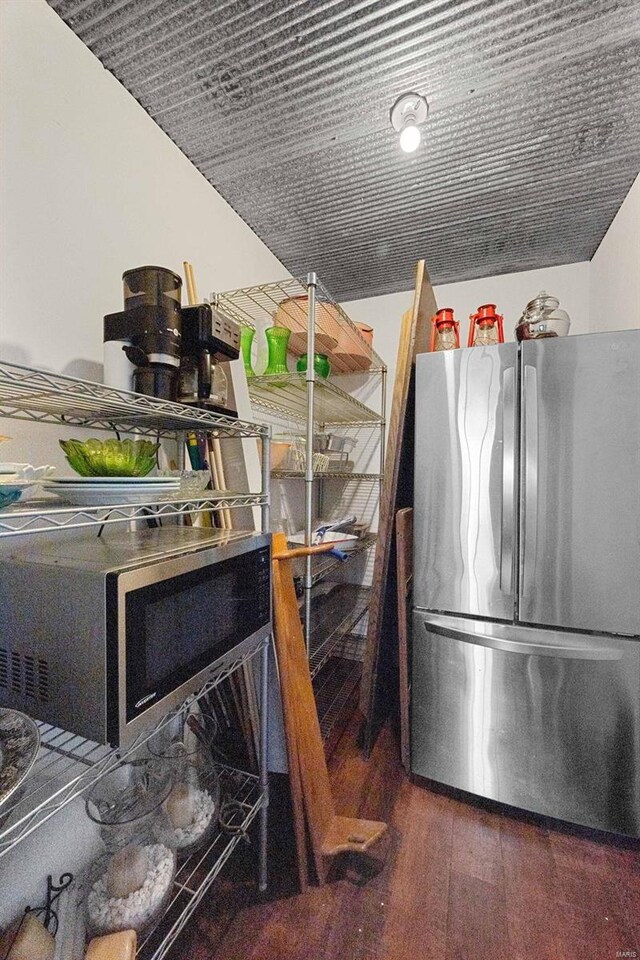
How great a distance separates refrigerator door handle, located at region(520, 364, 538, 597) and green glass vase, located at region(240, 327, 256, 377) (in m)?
1.08

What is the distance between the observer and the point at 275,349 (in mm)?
1631

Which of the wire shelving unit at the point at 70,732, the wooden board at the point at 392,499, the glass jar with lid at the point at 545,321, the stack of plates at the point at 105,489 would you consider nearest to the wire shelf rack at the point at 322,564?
the wooden board at the point at 392,499

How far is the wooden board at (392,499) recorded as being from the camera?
154 centimetres

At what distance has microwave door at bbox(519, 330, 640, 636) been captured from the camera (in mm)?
1199

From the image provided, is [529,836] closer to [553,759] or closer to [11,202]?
[553,759]

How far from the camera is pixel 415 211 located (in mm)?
1749

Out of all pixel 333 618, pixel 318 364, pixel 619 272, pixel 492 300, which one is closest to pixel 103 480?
pixel 318 364

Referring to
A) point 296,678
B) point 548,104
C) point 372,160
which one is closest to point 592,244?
point 548,104

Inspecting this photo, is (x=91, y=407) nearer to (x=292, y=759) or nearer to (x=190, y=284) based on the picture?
(x=190, y=284)

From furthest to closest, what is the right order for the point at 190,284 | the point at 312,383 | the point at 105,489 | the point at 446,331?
the point at 446,331
the point at 312,383
the point at 190,284
the point at 105,489

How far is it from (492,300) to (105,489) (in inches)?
→ 94.0

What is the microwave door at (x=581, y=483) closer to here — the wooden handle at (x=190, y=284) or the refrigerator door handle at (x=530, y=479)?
the refrigerator door handle at (x=530, y=479)

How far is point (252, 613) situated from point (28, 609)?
0.47 meters

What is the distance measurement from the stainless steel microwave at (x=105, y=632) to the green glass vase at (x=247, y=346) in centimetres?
105
